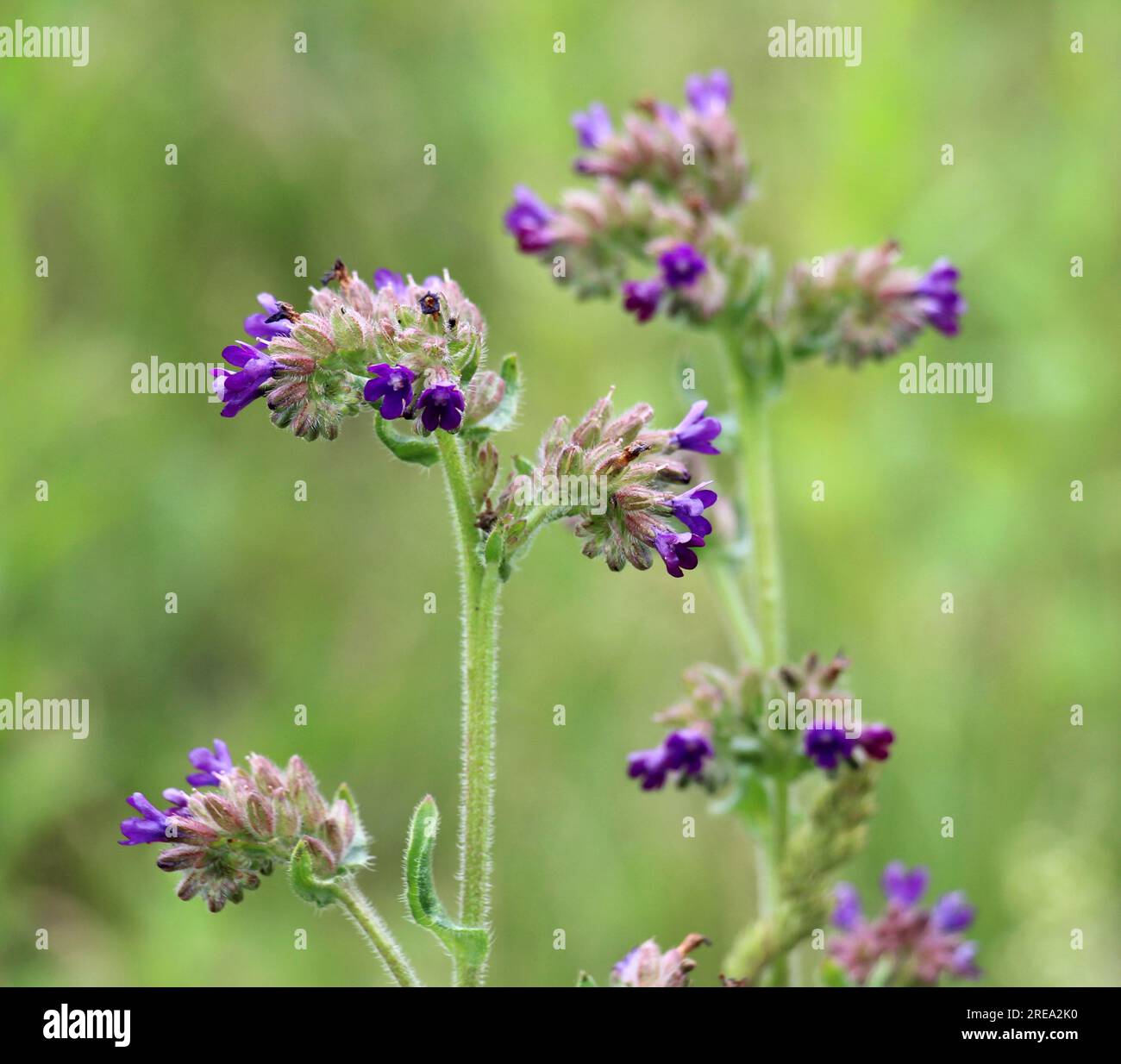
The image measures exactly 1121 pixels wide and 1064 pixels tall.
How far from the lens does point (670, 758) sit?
3822 millimetres

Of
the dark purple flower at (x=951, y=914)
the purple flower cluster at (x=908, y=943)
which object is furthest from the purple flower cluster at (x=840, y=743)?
the dark purple flower at (x=951, y=914)

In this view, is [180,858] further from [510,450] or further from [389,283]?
[510,450]

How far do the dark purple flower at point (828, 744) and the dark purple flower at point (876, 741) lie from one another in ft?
0.11

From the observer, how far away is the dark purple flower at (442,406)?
2826 millimetres

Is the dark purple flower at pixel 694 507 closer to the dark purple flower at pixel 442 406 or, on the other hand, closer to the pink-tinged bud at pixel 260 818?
the dark purple flower at pixel 442 406

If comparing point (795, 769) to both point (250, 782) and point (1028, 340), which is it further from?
point (1028, 340)

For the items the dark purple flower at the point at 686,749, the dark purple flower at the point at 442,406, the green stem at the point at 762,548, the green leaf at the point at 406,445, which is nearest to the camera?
the dark purple flower at the point at 442,406

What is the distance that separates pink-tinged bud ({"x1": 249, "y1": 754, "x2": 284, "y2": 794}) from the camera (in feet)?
10.3

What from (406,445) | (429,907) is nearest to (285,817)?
(429,907)

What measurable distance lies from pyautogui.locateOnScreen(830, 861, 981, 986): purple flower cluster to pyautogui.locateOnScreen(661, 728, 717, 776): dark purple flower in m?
0.64

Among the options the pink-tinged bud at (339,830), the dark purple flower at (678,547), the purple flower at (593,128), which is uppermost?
the purple flower at (593,128)

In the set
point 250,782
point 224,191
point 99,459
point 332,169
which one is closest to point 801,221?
point 332,169

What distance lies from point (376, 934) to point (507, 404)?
1.23 meters

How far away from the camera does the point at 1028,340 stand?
6887 millimetres
